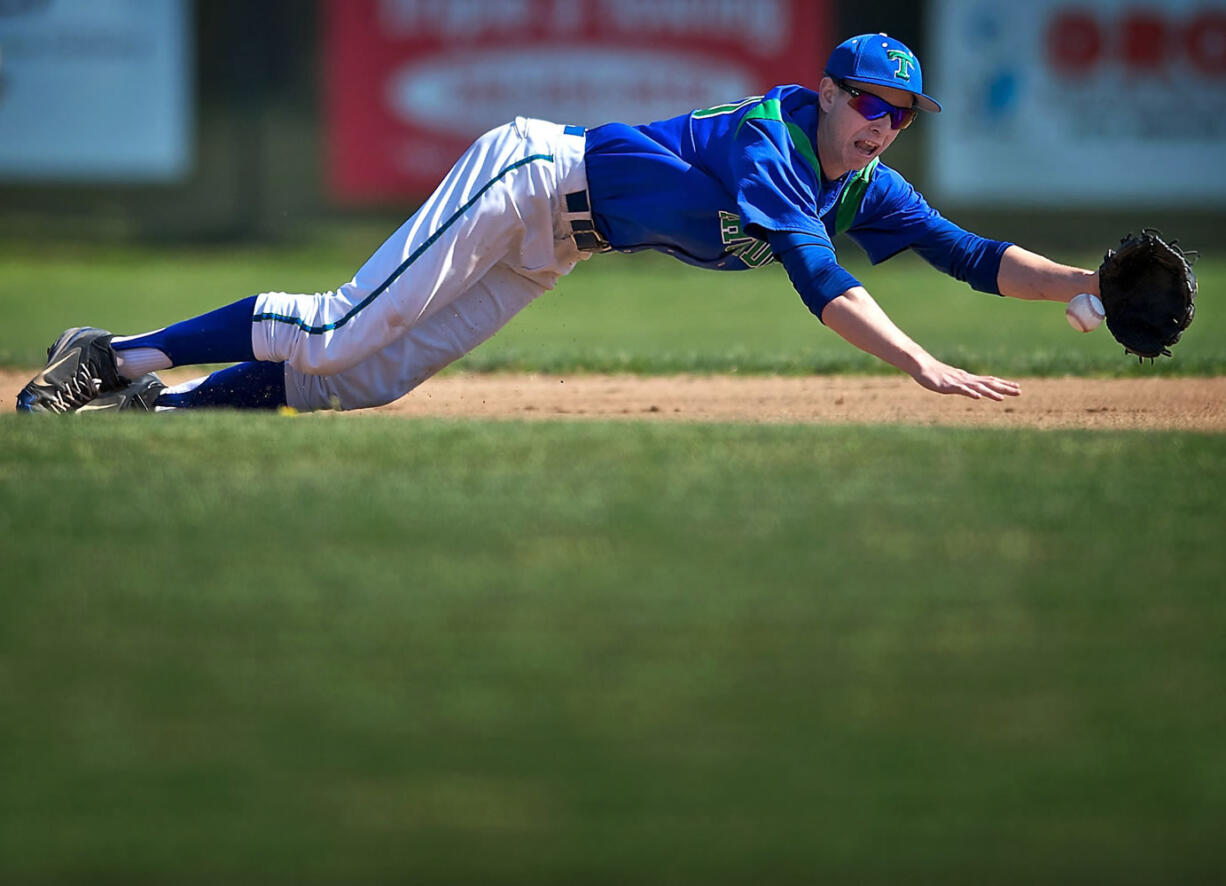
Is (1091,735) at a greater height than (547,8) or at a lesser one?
lesser

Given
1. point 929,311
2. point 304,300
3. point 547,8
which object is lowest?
point 929,311

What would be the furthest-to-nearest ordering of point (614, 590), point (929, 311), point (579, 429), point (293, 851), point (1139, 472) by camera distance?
1. point (929, 311)
2. point (579, 429)
3. point (1139, 472)
4. point (614, 590)
5. point (293, 851)

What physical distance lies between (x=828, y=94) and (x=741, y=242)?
1.65ft

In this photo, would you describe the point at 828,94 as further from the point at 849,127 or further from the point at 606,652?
the point at 606,652

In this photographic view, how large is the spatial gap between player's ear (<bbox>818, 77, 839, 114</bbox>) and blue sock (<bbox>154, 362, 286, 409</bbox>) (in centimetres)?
199

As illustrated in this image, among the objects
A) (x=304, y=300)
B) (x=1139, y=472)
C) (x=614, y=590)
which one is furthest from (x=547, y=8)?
(x=614, y=590)

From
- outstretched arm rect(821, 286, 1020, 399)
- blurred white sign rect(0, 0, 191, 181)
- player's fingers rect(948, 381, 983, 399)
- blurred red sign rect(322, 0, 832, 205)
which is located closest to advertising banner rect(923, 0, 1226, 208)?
blurred red sign rect(322, 0, 832, 205)

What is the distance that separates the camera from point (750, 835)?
212 centimetres

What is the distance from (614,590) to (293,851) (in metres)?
1.12

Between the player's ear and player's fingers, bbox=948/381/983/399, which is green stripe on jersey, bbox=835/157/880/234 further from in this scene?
player's fingers, bbox=948/381/983/399

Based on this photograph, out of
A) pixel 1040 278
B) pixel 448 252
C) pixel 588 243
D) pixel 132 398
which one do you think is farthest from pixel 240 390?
pixel 1040 278

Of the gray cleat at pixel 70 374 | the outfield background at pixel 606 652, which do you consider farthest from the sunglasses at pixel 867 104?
the gray cleat at pixel 70 374

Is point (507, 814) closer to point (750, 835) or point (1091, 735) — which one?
point (750, 835)

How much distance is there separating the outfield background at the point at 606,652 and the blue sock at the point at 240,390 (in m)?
0.50
